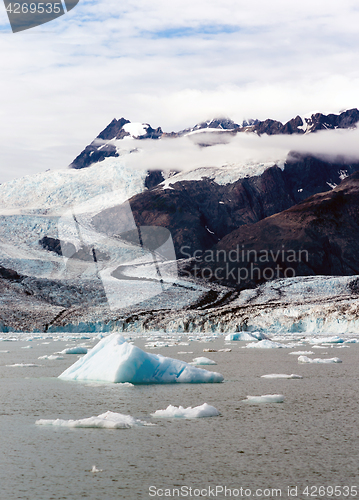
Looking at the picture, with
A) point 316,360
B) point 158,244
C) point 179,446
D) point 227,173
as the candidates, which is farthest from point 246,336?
point 227,173

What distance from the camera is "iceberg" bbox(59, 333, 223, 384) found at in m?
14.1

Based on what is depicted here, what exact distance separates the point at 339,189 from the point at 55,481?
523ft

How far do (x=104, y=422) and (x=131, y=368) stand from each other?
17.1ft

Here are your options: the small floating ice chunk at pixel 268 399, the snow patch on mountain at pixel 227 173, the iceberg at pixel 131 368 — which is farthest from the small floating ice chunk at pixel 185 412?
the snow patch on mountain at pixel 227 173

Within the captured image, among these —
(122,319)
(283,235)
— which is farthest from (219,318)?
(283,235)

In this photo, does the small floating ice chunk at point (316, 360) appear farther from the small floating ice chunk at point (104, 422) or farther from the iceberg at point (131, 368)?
the small floating ice chunk at point (104, 422)

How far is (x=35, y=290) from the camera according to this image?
87.4 meters

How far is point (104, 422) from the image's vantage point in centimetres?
887

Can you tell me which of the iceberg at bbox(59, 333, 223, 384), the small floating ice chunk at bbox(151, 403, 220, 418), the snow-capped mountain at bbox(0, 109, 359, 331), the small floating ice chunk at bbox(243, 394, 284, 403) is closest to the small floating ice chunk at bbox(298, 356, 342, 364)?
the iceberg at bbox(59, 333, 223, 384)

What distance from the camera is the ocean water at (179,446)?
6188 mm

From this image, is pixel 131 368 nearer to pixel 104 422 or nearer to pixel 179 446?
pixel 104 422

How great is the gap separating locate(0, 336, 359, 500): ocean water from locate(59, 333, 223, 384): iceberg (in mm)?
601

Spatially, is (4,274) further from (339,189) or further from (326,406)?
(339,189)

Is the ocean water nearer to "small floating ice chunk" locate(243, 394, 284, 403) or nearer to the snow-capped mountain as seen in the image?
"small floating ice chunk" locate(243, 394, 284, 403)
